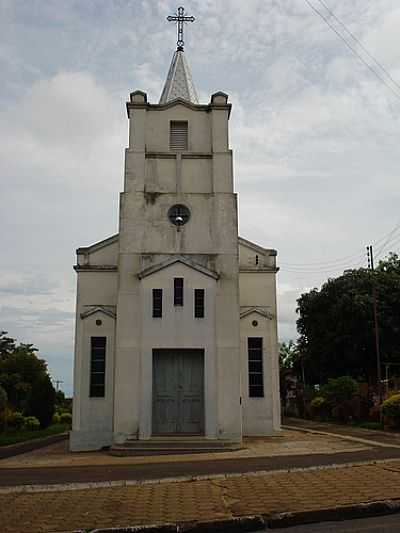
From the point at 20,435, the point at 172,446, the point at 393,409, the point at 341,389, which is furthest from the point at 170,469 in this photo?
the point at 341,389

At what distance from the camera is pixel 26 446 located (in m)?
23.3

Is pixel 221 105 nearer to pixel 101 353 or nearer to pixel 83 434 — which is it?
pixel 101 353

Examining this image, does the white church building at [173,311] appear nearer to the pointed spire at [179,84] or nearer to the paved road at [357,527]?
the pointed spire at [179,84]

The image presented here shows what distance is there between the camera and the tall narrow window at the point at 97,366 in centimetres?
2183

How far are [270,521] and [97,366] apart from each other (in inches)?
591

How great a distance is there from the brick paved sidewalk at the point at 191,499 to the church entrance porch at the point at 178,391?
884cm

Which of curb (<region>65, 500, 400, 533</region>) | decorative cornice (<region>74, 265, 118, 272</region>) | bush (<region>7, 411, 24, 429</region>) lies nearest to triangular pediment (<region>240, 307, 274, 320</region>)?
decorative cornice (<region>74, 265, 118, 272</region>)

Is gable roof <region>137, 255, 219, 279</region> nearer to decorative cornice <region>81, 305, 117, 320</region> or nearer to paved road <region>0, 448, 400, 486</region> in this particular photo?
decorative cornice <region>81, 305, 117, 320</region>

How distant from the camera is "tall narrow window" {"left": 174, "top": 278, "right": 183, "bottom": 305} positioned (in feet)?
68.7

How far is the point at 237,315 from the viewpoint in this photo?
21.0m

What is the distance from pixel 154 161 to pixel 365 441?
12.7 meters

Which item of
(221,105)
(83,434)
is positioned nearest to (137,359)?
(83,434)

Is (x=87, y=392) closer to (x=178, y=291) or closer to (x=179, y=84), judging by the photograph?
(x=178, y=291)

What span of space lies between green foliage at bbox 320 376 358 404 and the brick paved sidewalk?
21.2m
